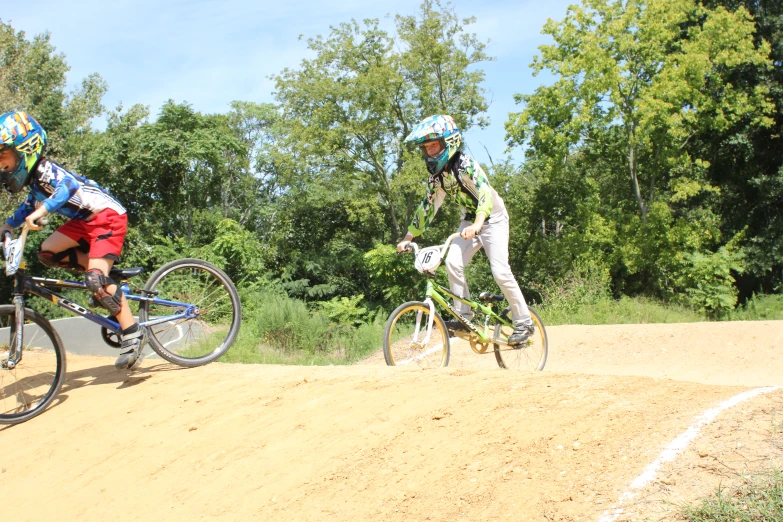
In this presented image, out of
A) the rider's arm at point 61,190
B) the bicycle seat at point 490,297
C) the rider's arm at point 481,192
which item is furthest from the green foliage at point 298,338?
the rider's arm at point 61,190

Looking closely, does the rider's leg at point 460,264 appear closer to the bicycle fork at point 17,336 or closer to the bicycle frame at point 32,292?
the bicycle frame at point 32,292

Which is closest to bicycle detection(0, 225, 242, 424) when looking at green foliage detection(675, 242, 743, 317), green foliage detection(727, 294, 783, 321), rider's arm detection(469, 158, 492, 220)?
rider's arm detection(469, 158, 492, 220)

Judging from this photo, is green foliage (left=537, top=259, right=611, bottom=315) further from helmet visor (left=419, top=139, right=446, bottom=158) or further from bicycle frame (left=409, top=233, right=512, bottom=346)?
helmet visor (left=419, top=139, right=446, bottom=158)

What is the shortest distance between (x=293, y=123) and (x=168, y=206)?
30.7 ft

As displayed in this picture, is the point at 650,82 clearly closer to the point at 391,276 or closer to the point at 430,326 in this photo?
the point at 391,276

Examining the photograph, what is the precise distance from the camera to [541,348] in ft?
24.6

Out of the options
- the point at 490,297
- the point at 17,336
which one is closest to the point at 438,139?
the point at 490,297

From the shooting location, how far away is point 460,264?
6445 mm

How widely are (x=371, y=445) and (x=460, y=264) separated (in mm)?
2632

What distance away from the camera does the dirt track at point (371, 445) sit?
10.8 ft

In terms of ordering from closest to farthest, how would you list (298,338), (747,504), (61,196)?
(747,504), (61,196), (298,338)

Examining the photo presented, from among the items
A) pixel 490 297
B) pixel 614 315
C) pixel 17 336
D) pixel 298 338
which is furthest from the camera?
pixel 614 315

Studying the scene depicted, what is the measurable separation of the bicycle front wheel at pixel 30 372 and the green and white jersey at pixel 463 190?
3.42m

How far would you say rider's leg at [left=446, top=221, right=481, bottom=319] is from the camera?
6.43m
